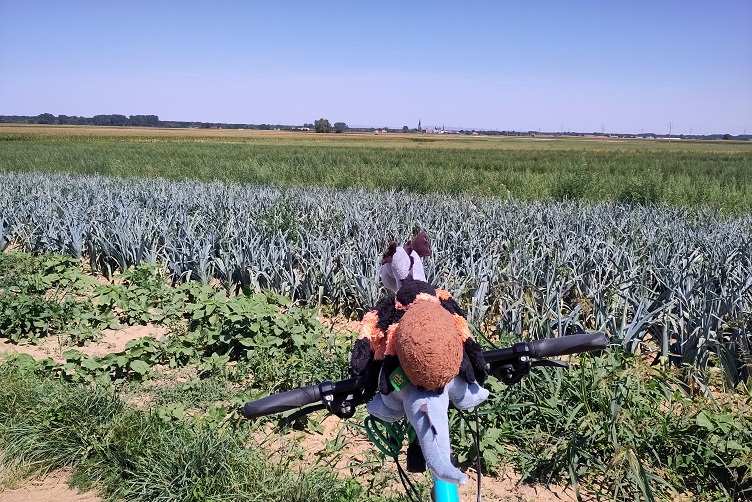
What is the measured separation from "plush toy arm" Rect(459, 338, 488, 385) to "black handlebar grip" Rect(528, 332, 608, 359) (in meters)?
0.18

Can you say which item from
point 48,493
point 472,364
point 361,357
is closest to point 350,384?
point 361,357

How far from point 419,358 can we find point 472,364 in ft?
0.90

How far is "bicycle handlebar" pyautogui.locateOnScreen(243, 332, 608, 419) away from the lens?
1.20 m

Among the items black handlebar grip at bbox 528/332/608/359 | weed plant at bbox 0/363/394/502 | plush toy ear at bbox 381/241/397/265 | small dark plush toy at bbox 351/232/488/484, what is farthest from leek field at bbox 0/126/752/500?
plush toy ear at bbox 381/241/397/265

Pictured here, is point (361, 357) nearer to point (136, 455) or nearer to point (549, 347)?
point (549, 347)

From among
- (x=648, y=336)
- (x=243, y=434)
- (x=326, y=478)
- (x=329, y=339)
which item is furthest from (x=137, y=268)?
(x=648, y=336)

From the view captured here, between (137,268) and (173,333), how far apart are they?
1.38 metres

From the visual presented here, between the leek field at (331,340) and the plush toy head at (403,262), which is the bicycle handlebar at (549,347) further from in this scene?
the leek field at (331,340)

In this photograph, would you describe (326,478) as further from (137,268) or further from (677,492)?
(137,268)

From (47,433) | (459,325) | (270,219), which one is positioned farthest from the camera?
(270,219)

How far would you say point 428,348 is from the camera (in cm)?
102

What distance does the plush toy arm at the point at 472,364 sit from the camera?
121cm

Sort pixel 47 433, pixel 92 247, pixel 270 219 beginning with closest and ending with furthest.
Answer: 1. pixel 47 433
2. pixel 92 247
3. pixel 270 219

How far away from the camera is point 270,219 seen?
6.77 metres
